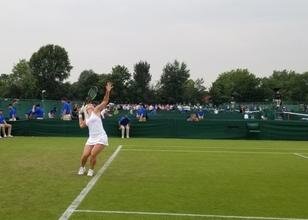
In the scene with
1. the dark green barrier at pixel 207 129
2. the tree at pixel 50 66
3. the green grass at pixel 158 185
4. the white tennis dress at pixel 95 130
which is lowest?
the green grass at pixel 158 185

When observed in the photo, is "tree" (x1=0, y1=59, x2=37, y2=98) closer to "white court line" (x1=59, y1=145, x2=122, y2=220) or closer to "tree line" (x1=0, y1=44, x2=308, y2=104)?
"tree line" (x1=0, y1=44, x2=308, y2=104)

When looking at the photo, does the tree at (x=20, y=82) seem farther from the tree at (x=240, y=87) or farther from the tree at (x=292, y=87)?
the tree at (x=292, y=87)

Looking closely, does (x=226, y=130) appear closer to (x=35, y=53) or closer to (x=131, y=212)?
(x=131, y=212)

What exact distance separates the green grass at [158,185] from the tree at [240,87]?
4847 inches

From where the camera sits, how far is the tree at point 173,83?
428ft

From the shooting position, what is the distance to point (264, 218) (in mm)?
8633

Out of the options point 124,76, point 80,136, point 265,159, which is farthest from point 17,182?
point 124,76

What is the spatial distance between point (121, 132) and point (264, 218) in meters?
22.6

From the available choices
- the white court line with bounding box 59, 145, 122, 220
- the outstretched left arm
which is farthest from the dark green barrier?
the outstretched left arm

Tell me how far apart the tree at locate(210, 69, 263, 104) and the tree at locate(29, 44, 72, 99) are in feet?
123

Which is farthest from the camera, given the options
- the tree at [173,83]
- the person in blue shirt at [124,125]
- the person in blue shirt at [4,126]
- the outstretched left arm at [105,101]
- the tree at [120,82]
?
the tree at [173,83]

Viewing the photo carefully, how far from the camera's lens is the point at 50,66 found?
128000 millimetres

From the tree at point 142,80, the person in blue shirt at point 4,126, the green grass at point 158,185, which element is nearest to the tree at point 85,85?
the tree at point 142,80

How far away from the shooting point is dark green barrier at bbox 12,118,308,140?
31.3m
